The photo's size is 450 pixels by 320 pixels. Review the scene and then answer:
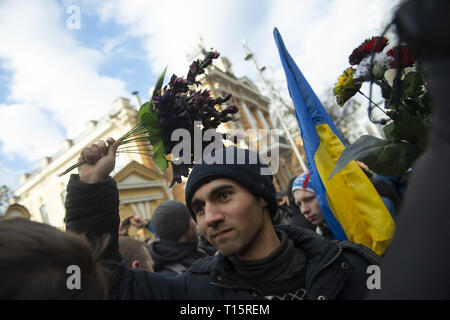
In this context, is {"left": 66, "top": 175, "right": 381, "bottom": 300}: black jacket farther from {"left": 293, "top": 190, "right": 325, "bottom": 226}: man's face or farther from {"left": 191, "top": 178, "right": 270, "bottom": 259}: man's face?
{"left": 293, "top": 190, "right": 325, "bottom": 226}: man's face

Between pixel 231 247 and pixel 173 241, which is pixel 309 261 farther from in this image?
pixel 173 241

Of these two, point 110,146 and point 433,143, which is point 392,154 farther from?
point 110,146

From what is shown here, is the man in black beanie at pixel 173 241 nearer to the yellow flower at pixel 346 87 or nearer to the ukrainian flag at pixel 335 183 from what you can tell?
the ukrainian flag at pixel 335 183

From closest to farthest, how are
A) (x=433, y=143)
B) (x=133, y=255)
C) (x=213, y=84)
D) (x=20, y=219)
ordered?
(x=433, y=143) < (x=20, y=219) < (x=133, y=255) < (x=213, y=84)

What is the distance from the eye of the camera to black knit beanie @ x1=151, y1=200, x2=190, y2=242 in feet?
9.40

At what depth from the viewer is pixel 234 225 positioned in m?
1.39

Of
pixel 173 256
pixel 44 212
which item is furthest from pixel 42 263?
pixel 44 212

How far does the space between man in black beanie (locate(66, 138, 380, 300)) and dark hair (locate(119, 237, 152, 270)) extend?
31.4 inches

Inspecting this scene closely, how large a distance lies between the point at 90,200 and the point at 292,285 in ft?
3.30

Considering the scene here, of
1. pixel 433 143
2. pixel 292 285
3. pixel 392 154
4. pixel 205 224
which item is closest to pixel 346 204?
pixel 292 285

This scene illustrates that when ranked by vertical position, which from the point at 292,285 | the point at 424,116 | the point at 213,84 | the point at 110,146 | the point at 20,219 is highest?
the point at 213,84

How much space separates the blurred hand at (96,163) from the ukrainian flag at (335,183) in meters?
1.61

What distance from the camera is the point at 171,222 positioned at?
2889mm

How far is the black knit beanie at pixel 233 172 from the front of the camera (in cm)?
150
